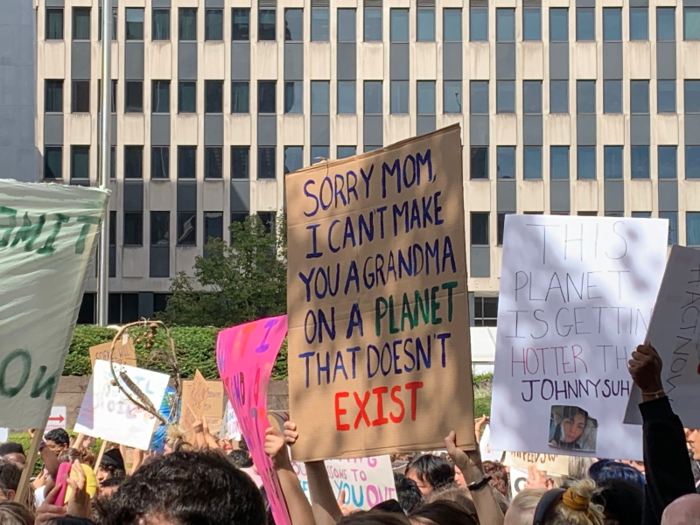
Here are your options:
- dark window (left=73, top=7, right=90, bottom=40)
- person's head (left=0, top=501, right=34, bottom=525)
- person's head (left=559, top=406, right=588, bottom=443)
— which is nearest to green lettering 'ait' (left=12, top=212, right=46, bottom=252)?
person's head (left=0, top=501, right=34, bottom=525)

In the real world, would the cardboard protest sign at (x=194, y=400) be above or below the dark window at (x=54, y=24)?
below

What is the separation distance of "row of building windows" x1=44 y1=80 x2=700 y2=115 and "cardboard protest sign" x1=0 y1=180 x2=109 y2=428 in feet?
141

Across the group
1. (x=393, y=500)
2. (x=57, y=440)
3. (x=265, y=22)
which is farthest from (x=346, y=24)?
(x=393, y=500)

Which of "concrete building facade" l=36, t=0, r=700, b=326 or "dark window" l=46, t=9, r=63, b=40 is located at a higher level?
"dark window" l=46, t=9, r=63, b=40

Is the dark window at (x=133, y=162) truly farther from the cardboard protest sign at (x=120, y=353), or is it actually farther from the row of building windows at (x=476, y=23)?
the cardboard protest sign at (x=120, y=353)

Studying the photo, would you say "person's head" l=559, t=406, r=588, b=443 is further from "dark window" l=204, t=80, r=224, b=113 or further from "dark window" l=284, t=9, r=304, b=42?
"dark window" l=284, t=9, r=304, b=42

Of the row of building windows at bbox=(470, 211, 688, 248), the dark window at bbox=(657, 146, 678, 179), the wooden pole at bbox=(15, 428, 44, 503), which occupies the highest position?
the dark window at bbox=(657, 146, 678, 179)

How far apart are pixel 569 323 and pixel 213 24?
44814mm

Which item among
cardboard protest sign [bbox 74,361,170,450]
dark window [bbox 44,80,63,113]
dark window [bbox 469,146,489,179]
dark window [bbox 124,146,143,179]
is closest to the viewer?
cardboard protest sign [bbox 74,361,170,450]

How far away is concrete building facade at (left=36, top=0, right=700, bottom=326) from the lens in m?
47.4

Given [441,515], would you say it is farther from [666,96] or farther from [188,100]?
[666,96]

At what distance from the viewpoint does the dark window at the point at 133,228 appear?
48312mm

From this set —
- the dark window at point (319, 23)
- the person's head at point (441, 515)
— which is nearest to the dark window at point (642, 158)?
the dark window at point (319, 23)

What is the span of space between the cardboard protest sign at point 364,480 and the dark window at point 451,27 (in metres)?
43.3
